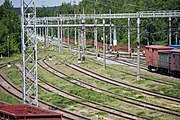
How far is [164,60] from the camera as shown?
142 feet

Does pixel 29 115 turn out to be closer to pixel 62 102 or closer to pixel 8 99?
pixel 62 102

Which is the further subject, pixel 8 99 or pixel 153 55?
pixel 153 55

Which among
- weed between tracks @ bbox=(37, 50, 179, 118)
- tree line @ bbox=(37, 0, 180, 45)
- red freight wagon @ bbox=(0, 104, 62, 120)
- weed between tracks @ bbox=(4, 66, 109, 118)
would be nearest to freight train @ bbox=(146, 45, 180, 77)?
weed between tracks @ bbox=(37, 50, 179, 118)

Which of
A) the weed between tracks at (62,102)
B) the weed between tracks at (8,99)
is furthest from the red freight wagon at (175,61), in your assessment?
the weed between tracks at (8,99)

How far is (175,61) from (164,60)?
120 inches

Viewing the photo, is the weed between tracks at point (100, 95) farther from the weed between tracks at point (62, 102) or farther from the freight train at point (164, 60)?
the freight train at point (164, 60)

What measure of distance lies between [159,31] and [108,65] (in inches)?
856

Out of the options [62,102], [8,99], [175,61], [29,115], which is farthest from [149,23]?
[29,115]

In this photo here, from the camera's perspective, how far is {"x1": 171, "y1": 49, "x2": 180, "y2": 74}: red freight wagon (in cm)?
3997

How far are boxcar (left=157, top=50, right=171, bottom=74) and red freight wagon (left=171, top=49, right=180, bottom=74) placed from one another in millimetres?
924

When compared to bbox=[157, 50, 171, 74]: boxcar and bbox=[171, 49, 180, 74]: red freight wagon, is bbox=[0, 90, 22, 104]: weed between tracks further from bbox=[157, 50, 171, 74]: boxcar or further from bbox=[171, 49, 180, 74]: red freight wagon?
bbox=[157, 50, 171, 74]: boxcar

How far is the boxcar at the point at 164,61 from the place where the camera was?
4233 cm

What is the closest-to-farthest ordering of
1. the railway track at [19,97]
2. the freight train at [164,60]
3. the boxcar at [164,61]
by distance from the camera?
the railway track at [19,97] → the freight train at [164,60] → the boxcar at [164,61]

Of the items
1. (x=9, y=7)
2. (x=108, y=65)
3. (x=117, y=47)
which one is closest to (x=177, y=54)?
(x=108, y=65)
